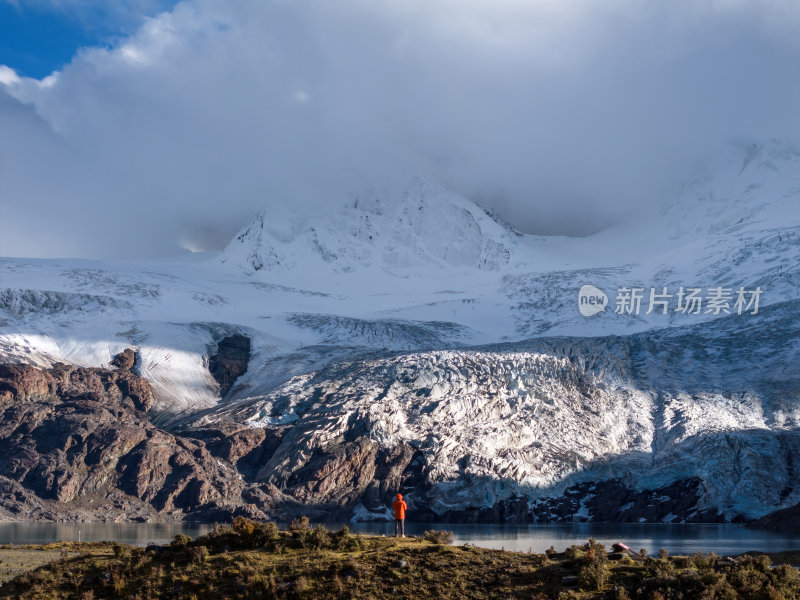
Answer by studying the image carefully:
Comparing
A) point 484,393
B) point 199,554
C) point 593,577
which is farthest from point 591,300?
point 593,577

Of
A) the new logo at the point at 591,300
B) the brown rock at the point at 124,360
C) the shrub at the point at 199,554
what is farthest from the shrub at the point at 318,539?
the new logo at the point at 591,300

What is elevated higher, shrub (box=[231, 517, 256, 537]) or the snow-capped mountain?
the snow-capped mountain

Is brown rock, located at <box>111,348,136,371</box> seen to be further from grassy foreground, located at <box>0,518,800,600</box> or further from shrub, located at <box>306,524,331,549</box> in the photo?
shrub, located at <box>306,524,331,549</box>

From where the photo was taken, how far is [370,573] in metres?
28.3

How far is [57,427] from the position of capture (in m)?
116

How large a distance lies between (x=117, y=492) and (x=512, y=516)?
4715cm

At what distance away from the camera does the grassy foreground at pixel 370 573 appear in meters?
26.2

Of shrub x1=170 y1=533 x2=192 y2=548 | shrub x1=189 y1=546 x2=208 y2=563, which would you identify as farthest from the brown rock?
shrub x1=189 y1=546 x2=208 y2=563

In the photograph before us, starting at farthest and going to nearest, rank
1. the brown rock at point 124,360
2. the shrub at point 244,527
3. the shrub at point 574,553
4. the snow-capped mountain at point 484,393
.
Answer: the brown rock at point 124,360, the snow-capped mountain at point 484,393, the shrub at point 244,527, the shrub at point 574,553

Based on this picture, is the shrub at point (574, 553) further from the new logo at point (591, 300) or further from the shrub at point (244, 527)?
the new logo at point (591, 300)

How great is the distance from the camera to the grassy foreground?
26.2 m

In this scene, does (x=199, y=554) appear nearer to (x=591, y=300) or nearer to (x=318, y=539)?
(x=318, y=539)

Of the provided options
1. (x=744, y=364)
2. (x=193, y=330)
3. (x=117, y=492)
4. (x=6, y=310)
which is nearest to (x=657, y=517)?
(x=744, y=364)

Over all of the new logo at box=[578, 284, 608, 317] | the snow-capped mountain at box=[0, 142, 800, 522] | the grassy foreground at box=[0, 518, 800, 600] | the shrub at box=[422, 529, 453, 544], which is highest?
the new logo at box=[578, 284, 608, 317]
